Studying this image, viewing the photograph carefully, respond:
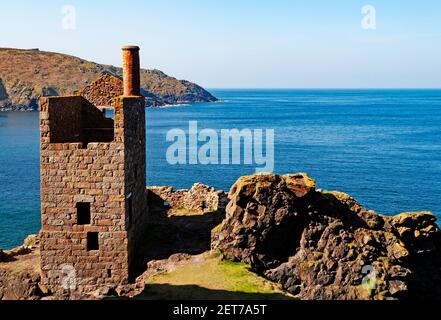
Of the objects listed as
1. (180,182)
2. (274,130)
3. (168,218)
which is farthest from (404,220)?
(274,130)

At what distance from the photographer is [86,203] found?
90.0 ft

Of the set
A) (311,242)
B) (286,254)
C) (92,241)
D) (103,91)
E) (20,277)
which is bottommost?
(20,277)

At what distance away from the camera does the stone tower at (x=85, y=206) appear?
2692cm

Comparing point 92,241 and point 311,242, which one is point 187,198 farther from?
point 311,242

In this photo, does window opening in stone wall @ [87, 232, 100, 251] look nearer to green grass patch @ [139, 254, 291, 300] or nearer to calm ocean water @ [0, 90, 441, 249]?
green grass patch @ [139, 254, 291, 300]

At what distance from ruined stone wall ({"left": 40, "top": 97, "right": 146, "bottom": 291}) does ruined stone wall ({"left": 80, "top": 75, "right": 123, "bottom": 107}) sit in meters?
4.57

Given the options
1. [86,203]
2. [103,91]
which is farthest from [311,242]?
[103,91]

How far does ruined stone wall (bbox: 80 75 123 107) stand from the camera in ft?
105

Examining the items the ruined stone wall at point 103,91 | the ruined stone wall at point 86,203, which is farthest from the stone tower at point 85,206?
the ruined stone wall at point 103,91

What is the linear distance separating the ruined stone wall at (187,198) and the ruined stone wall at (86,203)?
30.0ft

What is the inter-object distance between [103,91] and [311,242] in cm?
1476

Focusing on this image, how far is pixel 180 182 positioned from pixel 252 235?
46.8 metres

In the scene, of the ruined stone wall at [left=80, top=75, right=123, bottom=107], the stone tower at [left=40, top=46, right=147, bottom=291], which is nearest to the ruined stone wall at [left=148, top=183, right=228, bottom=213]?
the ruined stone wall at [left=80, top=75, right=123, bottom=107]
